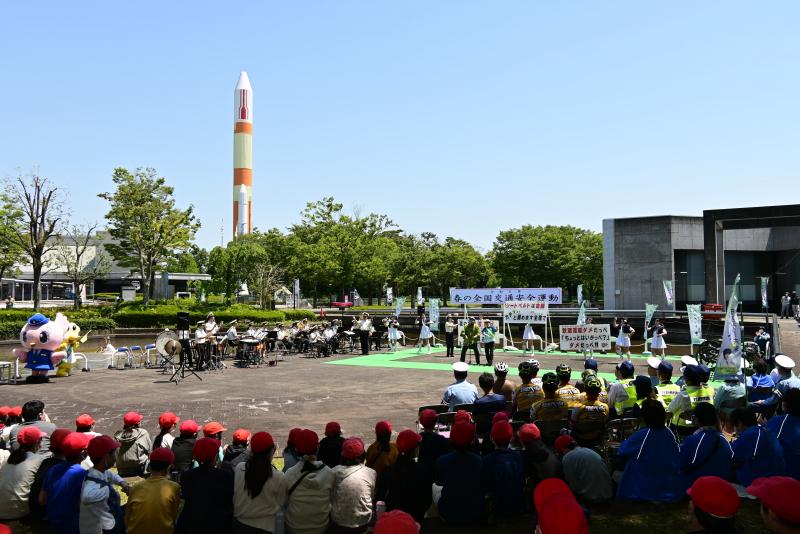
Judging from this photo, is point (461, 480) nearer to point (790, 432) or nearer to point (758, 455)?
point (758, 455)

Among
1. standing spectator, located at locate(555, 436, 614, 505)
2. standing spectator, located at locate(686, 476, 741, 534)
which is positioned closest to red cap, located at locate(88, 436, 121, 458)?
standing spectator, located at locate(555, 436, 614, 505)

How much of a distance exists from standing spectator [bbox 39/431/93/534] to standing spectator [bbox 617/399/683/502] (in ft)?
16.2

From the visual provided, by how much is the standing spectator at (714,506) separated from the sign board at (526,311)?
17.5 metres

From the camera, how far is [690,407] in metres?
7.14

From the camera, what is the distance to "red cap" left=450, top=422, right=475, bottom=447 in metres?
5.02

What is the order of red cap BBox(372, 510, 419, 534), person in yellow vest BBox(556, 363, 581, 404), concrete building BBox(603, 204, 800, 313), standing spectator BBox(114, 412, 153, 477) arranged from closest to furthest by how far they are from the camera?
red cap BBox(372, 510, 419, 534), standing spectator BBox(114, 412, 153, 477), person in yellow vest BBox(556, 363, 581, 404), concrete building BBox(603, 204, 800, 313)

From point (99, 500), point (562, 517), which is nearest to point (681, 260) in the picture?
point (99, 500)

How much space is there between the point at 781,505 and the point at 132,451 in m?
6.28

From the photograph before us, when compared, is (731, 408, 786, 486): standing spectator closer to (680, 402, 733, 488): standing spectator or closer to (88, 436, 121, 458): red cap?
(680, 402, 733, 488): standing spectator

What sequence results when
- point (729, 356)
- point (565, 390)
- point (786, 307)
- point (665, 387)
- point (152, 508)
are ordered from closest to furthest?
point (152, 508) → point (565, 390) → point (665, 387) → point (729, 356) → point (786, 307)

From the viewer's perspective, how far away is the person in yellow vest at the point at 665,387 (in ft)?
24.9

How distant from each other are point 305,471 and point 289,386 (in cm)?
1059

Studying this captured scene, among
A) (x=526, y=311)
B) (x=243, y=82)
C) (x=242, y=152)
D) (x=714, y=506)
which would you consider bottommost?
(x=714, y=506)

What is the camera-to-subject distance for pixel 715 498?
305cm
